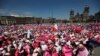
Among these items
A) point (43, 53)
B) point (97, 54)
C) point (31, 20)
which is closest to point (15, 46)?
point (43, 53)

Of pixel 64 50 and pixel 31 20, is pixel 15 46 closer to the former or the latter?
pixel 64 50

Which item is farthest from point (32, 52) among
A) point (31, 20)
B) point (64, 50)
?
point (31, 20)

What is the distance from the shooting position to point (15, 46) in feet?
26.5

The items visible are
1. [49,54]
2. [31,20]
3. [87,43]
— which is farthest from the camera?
[31,20]

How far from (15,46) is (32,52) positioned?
820mm

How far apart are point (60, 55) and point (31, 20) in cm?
4452

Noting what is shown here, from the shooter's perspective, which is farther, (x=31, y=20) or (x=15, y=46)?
(x=31, y=20)

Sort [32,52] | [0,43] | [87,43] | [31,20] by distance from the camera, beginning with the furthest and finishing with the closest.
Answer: [31,20] < [0,43] < [87,43] < [32,52]

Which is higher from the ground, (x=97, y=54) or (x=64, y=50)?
(x=64, y=50)

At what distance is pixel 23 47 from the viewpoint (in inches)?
301

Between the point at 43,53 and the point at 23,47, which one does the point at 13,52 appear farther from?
the point at 43,53

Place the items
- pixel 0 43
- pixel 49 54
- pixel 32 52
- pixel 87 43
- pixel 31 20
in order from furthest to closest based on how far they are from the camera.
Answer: pixel 31 20 < pixel 0 43 < pixel 87 43 < pixel 32 52 < pixel 49 54

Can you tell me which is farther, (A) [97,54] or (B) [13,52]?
(A) [97,54]

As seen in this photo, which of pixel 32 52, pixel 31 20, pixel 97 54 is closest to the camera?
pixel 32 52
